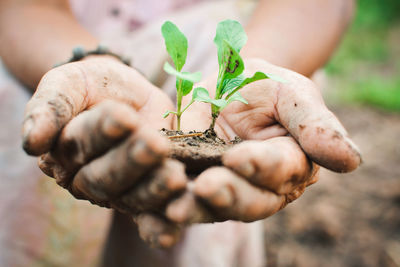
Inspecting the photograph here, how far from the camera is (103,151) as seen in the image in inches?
31.0

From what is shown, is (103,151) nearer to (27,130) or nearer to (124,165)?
(124,165)

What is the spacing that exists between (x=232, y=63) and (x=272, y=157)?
43 centimetres

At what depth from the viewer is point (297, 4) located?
1.99 m

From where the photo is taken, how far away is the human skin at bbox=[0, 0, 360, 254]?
2.58ft

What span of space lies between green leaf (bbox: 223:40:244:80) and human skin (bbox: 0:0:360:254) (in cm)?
13

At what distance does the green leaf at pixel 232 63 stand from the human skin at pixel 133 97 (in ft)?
0.41

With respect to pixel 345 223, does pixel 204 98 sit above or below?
above

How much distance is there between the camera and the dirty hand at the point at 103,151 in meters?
0.72

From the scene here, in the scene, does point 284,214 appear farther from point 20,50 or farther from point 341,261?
point 20,50

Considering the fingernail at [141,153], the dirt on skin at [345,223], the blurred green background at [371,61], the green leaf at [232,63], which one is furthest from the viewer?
the blurred green background at [371,61]

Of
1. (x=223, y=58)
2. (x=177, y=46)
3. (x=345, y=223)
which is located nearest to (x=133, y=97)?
(x=177, y=46)

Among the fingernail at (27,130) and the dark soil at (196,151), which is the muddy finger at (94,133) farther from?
the dark soil at (196,151)

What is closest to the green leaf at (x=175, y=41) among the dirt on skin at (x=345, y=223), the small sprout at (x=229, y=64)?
the small sprout at (x=229, y=64)

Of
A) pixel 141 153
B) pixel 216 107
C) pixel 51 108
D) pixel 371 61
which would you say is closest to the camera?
pixel 141 153
